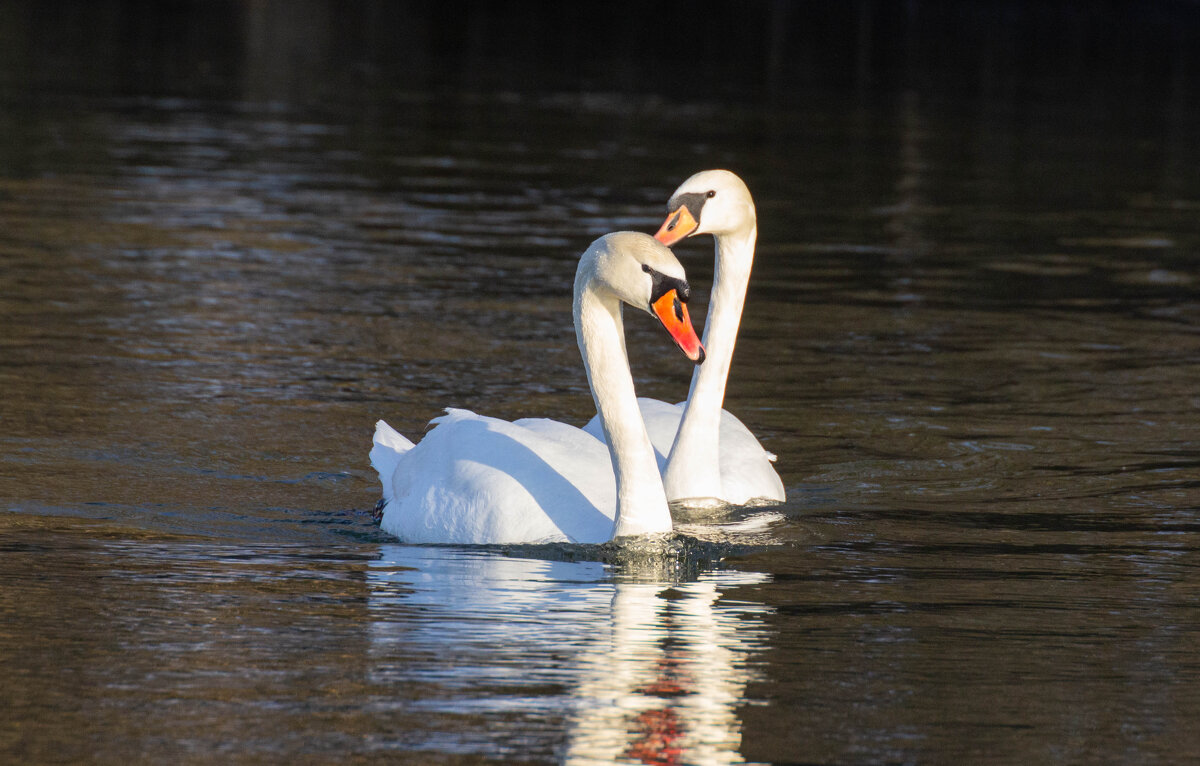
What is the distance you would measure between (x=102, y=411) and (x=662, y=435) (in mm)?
3103

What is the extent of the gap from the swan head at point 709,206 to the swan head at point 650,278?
117cm

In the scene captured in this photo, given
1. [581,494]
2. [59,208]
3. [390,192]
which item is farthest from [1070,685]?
[390,192]

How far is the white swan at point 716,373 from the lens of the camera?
8742mm

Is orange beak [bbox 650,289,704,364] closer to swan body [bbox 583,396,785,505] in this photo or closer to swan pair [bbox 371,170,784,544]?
swan pair [bbox 371,170,784,544]

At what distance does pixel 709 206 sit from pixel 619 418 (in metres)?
1.51

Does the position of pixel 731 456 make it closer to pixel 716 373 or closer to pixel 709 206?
pixel 716 373

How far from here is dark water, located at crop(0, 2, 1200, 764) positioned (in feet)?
18.7

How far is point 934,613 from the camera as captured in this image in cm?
695

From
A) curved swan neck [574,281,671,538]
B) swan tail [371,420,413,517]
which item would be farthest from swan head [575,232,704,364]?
A: swan tail [371,420,413,517]

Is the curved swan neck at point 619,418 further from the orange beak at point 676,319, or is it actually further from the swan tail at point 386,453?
the swan tail at point 386,453

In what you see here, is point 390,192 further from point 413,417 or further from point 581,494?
point 581,494

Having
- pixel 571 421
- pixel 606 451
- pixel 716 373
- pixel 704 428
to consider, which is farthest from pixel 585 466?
pixel 571 421

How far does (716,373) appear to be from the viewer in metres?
8.90

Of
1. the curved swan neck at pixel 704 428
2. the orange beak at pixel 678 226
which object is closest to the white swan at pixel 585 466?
the curved swan neck at pixel 704 428
